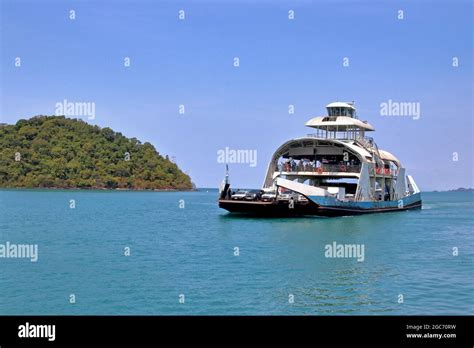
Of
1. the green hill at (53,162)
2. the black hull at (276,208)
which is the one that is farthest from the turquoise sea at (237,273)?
the green hill at (53,162)

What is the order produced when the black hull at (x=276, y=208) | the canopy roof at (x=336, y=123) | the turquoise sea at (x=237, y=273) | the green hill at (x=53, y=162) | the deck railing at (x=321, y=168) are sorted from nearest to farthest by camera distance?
the turquoise sea at (x=237, y=273)
the black hull at (x=276, y=208)
the deck railing at (x=321, y=168)
the canopy roof at (x=336, y=123)
the green hill at (x=53, y=162)

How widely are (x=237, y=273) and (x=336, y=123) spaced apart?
38.0m

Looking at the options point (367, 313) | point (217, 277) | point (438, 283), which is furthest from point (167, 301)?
point (438, 283)

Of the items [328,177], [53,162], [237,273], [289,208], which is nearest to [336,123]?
[328,177]

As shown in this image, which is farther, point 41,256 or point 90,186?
point 90,186

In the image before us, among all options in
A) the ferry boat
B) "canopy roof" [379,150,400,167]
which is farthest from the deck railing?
"canopy roof" [379,150,400,167]

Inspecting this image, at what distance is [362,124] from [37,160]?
5754 inches

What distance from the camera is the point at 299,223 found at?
4416 cm

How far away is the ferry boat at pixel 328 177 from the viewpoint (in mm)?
46875

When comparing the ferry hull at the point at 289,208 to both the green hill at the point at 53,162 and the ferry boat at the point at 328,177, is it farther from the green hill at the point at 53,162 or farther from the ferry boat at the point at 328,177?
the green hill at the point at 53,162

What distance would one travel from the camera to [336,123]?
192 feet

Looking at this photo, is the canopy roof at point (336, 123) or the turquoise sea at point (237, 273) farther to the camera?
the canopy roof at point (336, 123)

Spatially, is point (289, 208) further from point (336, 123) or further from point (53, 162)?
point (53, 162)
